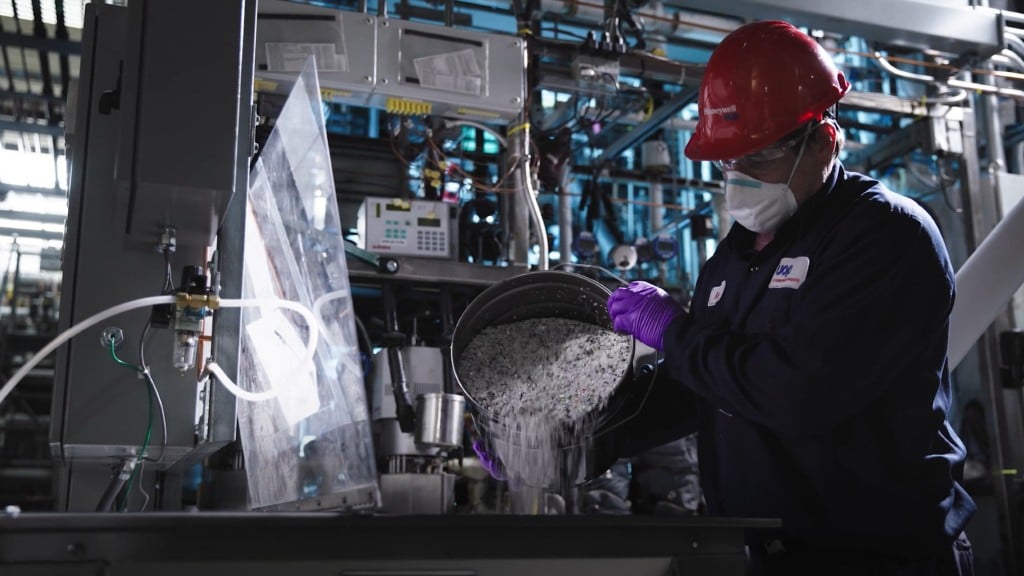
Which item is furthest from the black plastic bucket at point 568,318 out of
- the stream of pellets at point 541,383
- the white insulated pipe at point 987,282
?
the white insulated pipe at point 987,282

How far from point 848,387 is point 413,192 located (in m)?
2.47

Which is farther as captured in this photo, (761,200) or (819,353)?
(761,200)

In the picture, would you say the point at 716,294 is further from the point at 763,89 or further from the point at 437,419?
the point at 437,419

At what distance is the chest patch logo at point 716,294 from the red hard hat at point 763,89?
0.25m

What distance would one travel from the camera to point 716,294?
1.73 metres

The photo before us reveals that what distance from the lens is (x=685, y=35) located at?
4.18 m

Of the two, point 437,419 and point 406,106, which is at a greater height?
point 406,106

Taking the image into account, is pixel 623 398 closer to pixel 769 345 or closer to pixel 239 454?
pixel 769 345

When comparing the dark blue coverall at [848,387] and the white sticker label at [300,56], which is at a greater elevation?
the white sticker label at [300,56]

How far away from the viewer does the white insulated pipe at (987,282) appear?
2.10 metres

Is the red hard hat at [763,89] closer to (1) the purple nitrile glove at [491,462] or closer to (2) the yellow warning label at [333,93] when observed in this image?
(1) the purple nitrile glove at [491,462]

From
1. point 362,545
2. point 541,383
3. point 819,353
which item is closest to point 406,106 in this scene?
point 541,383

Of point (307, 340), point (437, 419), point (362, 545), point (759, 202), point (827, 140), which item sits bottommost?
point (362, 545)

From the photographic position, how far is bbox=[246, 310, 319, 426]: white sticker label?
4.65 ft
